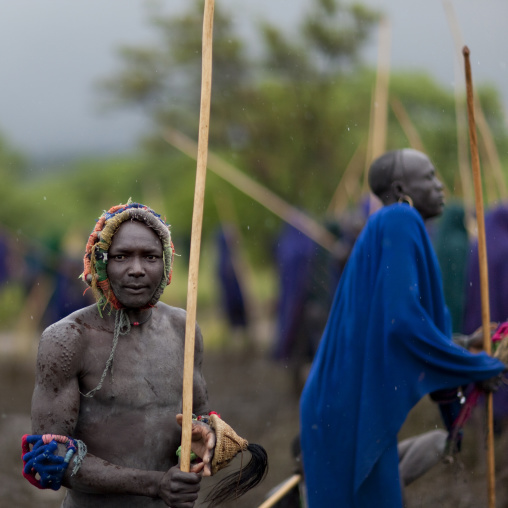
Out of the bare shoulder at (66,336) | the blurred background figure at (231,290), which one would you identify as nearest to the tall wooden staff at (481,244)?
the bare shoulder at (66,336)

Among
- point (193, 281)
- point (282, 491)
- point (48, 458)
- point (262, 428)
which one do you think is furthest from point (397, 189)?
point (262, 428)

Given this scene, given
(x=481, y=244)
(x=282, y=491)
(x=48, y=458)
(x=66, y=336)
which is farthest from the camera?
(x=282, y=491)

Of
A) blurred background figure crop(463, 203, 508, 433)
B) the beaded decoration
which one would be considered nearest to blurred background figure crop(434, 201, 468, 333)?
blurred background figure crop(463, 203, 508, 433)

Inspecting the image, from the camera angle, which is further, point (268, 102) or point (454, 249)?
point (268, 102)

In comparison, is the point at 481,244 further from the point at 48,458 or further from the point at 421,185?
the point at 48,458

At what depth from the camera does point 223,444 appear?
281cm

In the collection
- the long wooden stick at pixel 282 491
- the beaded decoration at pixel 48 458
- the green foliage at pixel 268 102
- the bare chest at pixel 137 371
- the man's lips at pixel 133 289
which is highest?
the green foliage at pixel 268 102

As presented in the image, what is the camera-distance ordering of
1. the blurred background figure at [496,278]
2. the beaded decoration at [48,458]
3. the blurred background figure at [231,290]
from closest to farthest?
the beaded decoration at [48,458], the blurred background figure at [496,278], the blurred background figure at [231,290]

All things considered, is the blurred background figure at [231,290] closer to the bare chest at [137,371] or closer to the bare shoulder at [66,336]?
the bare chest at [137,371]

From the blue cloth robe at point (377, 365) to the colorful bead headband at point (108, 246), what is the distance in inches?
47.2

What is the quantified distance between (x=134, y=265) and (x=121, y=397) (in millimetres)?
401

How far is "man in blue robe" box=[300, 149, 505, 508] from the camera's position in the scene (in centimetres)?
380

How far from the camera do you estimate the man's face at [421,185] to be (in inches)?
162

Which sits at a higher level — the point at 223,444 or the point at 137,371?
the point at 137,371
